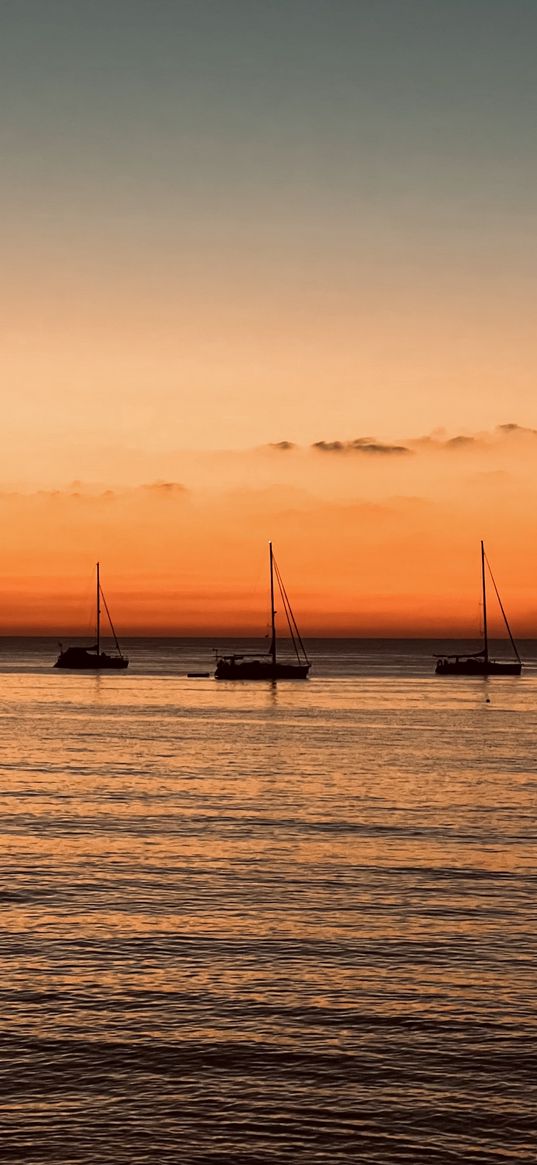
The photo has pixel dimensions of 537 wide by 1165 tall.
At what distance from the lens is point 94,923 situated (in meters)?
31.0

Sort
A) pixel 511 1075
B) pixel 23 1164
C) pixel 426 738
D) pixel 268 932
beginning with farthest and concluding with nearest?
pixel 426 738 < pixel 268 932 < pixel 511 1075 < pixel 23 1164

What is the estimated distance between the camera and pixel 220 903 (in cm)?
3341

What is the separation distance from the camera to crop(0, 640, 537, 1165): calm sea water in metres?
18.6

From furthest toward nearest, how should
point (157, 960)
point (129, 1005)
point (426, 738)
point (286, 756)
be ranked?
point (426, 738)
point (286, 756)
point (157, 960)
point (129, 1005)

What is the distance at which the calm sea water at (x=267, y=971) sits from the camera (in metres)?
18.6

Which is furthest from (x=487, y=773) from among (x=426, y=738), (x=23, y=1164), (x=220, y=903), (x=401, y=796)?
(x=23, y=1164)

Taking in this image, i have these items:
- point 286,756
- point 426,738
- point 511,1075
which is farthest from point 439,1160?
point 426,738

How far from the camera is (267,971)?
88.1 feet

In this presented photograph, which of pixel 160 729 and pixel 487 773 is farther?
pixel 160 729

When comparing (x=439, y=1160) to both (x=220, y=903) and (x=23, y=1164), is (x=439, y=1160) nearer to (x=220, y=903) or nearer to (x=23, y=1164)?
(x=23, y=1164)

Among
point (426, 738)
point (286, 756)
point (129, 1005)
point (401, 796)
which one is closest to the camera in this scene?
point (129, 1005)

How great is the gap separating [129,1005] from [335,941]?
265 inches

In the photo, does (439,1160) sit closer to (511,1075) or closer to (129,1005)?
(511,1075)

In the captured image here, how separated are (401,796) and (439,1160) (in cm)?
4088
